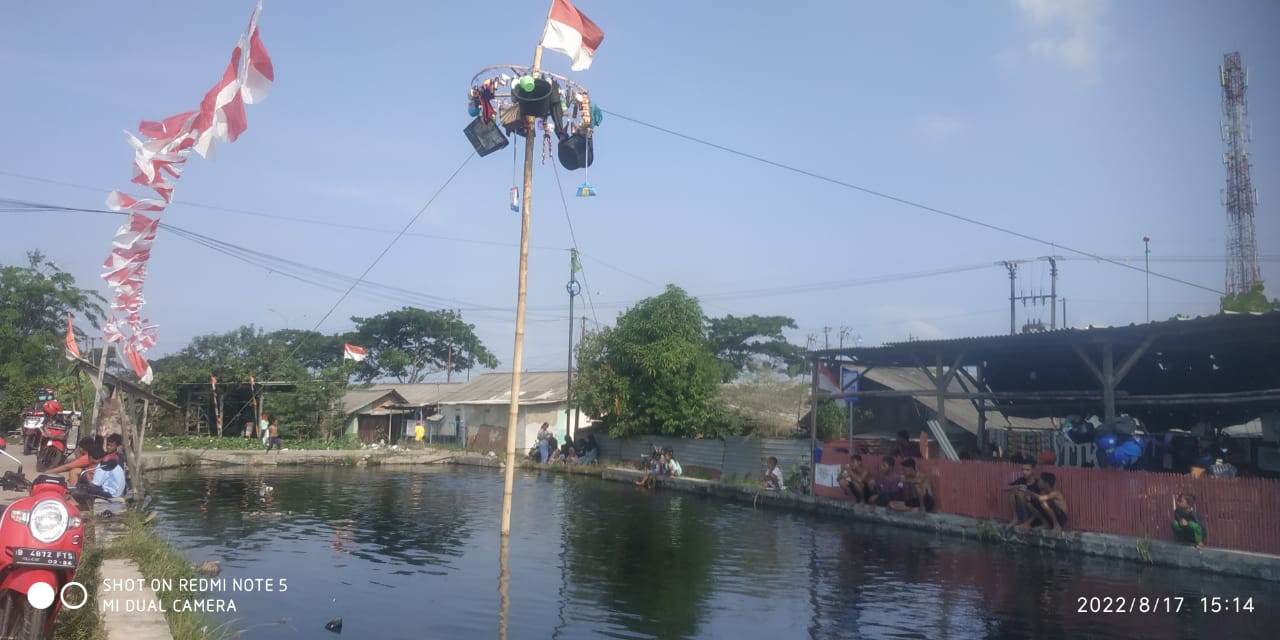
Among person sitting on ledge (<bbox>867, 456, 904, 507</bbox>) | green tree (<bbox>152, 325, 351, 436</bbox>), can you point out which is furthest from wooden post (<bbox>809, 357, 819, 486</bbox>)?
green tree (<bbox>152, 325, 351, 436</bbox>)

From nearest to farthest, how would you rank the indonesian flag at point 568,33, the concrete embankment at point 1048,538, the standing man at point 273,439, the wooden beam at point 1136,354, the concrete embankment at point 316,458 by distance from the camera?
the indonesian flag at point 568,33
the concrete embankment at point 1048,538
the wooden beam at point 1136,354
the concrete embankment at point 316,458
the standing man at point 273,439

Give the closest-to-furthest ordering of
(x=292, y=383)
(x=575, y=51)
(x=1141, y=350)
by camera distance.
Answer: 1. (x=575, y=51)
2. (x=1141, y=350)
3. (x=292, y=383)

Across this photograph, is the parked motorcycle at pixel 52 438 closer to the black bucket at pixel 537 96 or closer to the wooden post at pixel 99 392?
the wooden post at pixel 99 392

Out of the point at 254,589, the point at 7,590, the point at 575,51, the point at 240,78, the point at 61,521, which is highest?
the point at 575,51

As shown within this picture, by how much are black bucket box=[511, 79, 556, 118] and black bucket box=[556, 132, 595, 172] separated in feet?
2.44

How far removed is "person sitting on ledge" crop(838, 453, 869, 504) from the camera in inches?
797

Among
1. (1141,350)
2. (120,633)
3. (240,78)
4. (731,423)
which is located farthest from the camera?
(731,423)

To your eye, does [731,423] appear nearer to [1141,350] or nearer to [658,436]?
[658,436]

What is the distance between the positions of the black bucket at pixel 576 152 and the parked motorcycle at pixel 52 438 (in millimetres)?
11558

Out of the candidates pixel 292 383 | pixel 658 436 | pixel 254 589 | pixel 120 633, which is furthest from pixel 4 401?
pixel 120 633

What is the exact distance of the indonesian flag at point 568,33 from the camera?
12492 millimetres

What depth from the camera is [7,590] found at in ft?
18.0

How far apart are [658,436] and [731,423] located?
2.83 meters
